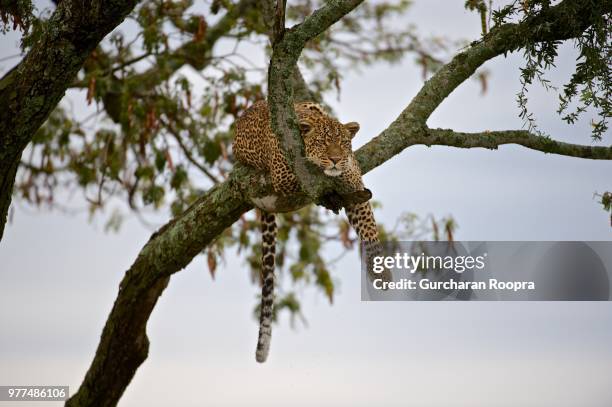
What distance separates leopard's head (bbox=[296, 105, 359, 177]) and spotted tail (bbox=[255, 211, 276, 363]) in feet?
2.62

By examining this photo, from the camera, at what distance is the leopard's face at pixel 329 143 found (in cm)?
568

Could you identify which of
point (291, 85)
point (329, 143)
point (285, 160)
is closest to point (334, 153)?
point (329, 143)

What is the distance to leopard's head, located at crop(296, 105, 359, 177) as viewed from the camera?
18.7 feet

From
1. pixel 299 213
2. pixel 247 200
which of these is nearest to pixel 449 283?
pixel 247 200

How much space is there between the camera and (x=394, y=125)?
614 cm

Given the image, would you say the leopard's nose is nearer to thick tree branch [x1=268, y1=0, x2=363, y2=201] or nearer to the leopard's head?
the leopard's head

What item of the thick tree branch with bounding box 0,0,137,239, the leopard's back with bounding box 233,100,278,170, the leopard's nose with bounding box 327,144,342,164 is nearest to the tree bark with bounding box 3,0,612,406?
the leopard's back with bounding box 233,100,278,170

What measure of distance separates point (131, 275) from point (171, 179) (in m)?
2.94

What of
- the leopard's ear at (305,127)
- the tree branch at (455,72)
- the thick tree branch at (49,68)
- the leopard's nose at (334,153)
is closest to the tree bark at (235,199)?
the tree branch at (455,72)

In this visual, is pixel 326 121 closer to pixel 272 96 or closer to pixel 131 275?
pixel 272 96

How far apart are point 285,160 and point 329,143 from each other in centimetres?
38

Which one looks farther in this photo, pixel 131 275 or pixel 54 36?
pixel 131 275

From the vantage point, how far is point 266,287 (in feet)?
21.3

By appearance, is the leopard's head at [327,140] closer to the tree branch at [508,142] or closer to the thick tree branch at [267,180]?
the thick tree branch at [267,180]
